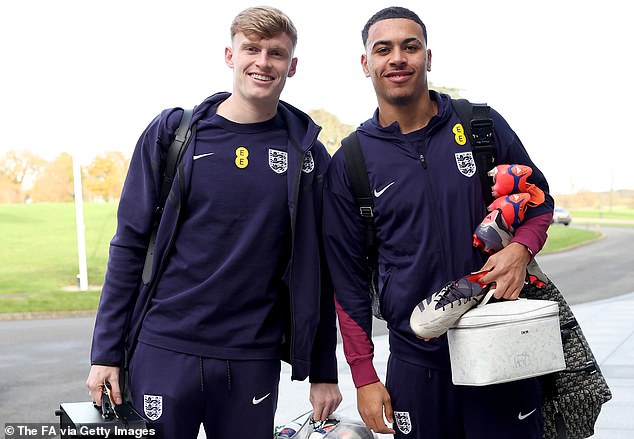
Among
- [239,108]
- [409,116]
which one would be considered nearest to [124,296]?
[239,108]

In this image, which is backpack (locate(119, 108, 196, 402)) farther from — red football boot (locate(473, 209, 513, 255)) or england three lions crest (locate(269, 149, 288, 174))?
red football boot (locate(473, 209, 513, 255))

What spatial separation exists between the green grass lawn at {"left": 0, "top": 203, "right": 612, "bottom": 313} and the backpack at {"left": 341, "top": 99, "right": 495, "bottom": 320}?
502 inches

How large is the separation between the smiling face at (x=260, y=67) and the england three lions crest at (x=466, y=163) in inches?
27.8

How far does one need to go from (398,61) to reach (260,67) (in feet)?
1.65

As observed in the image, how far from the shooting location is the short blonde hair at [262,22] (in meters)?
3.07

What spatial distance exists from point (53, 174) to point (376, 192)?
50496mm

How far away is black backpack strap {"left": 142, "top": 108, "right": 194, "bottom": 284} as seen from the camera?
3010 millimetres

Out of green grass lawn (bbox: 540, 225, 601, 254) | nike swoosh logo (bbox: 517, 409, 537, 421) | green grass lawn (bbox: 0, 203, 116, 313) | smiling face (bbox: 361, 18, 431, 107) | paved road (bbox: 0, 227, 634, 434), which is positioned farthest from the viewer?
green grass lawn (bbox: 540, 225, 601, 254)

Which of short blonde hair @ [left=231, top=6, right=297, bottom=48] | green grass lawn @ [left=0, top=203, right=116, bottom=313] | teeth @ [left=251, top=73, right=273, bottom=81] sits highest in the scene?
short blonde hair @ [left=231, top=6, right=297, bottom=48]

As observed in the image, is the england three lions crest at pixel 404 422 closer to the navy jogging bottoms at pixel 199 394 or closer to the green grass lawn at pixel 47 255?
the navy jogging bottoms at pixel 199 394

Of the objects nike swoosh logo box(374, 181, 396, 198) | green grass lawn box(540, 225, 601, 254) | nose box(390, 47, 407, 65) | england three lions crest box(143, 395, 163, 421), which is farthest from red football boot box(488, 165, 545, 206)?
green grass lawn box(540, 225, 601, 254)

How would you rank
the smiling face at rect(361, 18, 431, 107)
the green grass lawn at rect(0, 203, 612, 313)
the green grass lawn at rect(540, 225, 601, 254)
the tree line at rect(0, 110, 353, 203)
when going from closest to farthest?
the smiling face at rect(361, 18, 431, 107) < the green grass lawn at rect(0, 203, 612, 313) < the green grass lawn at rect(540, 225, 601, 254) < the tree line at rect(0, 110, 353, 203)

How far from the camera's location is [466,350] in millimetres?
2682

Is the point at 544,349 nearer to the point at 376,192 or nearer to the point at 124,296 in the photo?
the point at 376,192
